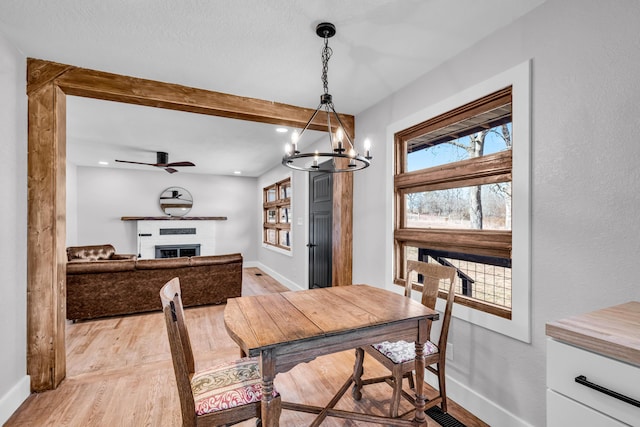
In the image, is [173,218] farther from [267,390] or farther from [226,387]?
[267,390]

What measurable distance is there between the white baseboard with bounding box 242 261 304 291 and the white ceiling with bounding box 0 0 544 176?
3408 mm

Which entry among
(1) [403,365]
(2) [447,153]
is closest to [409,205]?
(2) [447,153]

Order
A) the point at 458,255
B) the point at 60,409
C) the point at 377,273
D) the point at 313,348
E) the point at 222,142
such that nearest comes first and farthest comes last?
the point at 313,348 → the point at 60,409 → the point at 458,255 → the point at 377,273 → the point at 222,142

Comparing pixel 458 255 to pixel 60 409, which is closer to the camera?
pixel 60 409

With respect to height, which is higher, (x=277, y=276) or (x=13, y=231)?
(x=13, y=231)

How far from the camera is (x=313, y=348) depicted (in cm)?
134

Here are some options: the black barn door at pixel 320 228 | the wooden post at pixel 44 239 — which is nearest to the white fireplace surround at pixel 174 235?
the black barn door at pixel 320 228

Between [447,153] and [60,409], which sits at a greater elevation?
[447,153]

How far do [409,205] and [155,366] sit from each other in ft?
9.02

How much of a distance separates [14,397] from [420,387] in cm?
267

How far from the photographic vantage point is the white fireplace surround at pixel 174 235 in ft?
A: 22.7

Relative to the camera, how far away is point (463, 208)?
86.7 inches

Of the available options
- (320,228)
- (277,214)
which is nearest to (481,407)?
(320,228)

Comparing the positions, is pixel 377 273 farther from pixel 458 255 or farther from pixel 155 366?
pixel 155 366
